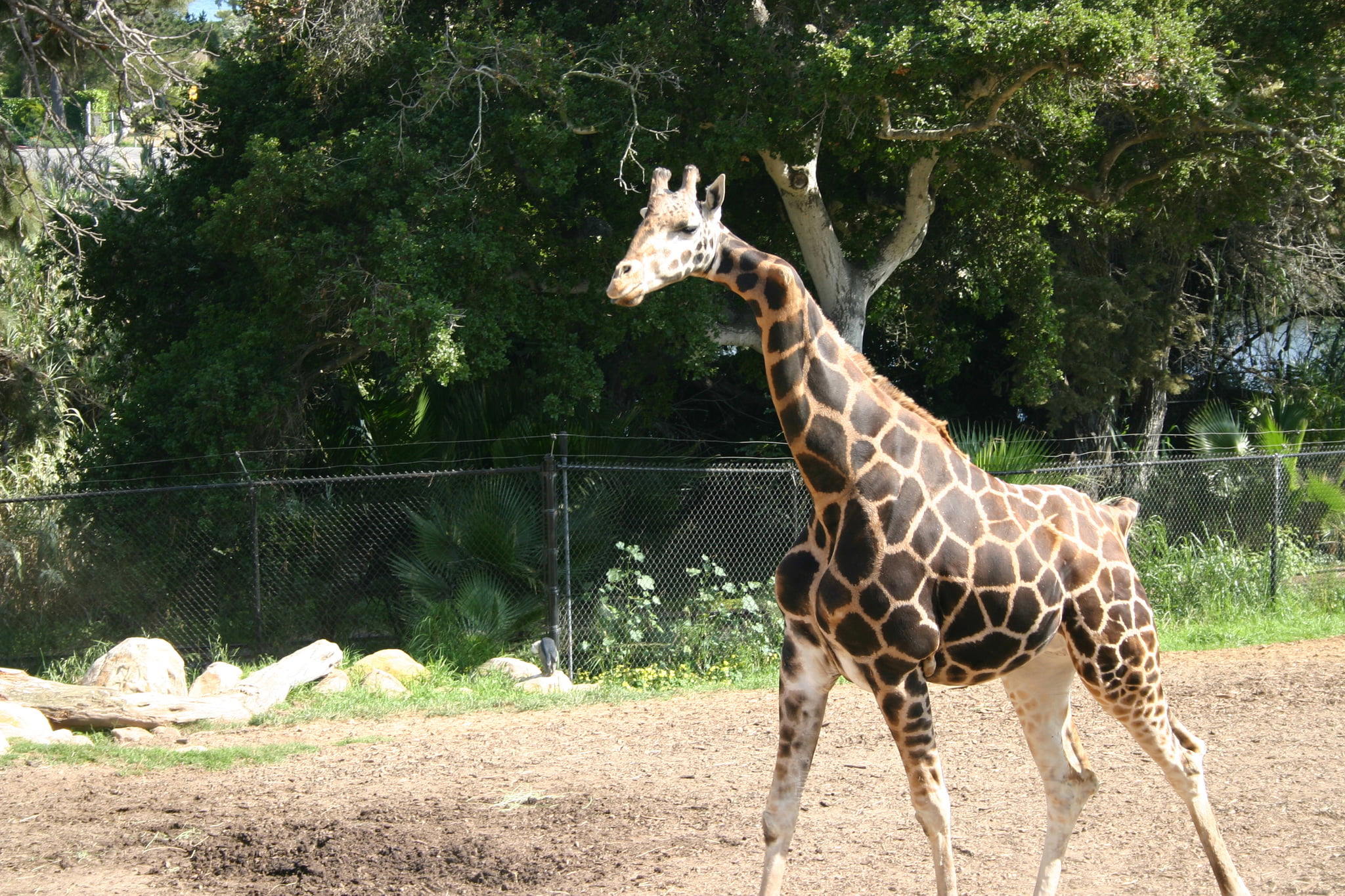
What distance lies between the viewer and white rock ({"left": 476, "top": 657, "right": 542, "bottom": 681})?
9.71 m

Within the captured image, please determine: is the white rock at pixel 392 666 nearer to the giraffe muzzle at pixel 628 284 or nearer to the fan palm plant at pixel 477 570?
the fan palm plant at pixel 477 570

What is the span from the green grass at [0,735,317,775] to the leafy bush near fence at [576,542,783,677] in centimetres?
318

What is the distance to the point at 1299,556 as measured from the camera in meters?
12.7

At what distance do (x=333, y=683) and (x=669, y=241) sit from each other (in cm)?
671

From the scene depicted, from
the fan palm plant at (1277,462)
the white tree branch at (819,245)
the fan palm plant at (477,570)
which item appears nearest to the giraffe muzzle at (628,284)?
the fan palm plant at (477,570)

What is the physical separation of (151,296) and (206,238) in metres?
1.91

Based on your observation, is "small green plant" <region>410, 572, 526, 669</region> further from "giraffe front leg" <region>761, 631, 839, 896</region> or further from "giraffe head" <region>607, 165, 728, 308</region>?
"giraffe head" <region>607, 165, 728, 308</region>

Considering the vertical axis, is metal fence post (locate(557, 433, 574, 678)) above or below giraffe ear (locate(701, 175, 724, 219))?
below

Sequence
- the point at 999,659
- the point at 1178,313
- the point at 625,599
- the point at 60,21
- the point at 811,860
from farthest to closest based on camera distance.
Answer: the point at 1178,313, the point at 625,599, the point at 60,21, the point at 811,860, the point at 999,659

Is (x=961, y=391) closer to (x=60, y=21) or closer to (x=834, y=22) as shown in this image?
(x=834, y=22)

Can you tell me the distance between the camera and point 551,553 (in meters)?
9.93

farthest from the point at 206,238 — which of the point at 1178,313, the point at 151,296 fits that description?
the point at 1178,313

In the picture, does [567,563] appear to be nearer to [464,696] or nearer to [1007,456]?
[464,696]

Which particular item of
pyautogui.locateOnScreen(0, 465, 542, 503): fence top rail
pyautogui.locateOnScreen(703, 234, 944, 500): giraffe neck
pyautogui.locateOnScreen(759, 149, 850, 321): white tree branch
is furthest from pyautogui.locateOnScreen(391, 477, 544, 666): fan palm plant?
pyautogui.locateOnScreen(703, 234, 944, 500): giraffe neck
